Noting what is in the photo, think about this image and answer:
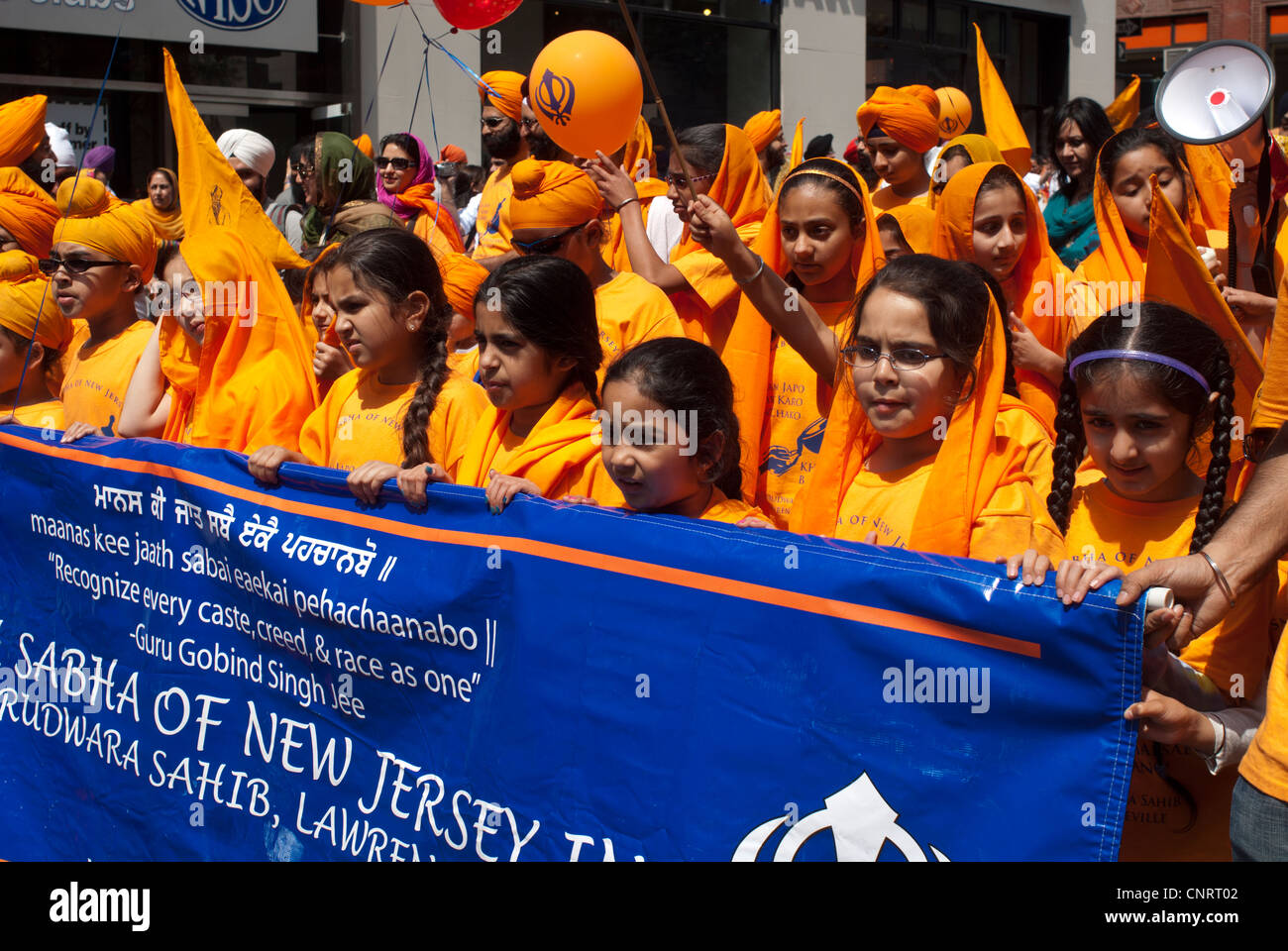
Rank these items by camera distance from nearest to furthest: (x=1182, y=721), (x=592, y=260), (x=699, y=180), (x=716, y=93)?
(x=1182, y=721), (x=592, y=260), (x=699, y=180), (x=716, y=93)

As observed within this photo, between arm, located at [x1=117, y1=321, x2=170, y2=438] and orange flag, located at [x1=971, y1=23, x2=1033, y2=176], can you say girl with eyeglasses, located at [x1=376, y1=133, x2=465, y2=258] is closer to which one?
arm, located at [x1=117, y1=321, x2=170, y2=438]

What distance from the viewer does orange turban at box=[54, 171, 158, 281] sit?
15.1ft

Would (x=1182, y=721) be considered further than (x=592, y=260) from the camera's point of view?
No

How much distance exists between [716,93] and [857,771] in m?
14.4

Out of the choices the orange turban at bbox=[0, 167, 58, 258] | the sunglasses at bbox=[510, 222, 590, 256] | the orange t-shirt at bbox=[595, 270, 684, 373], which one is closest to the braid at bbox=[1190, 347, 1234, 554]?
the orange t-shirt at bbox=[595, 270, 684, 373]

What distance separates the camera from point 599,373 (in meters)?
3.84

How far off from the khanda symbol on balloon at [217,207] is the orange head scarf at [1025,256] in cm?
255

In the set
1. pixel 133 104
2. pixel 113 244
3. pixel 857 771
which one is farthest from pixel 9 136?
pixel 133 104

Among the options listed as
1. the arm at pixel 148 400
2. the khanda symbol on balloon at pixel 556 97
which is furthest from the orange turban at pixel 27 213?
the khanda symbol on balloon at pixel 556 97

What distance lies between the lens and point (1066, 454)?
8.57 ft

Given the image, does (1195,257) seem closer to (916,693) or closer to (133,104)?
(916,693)

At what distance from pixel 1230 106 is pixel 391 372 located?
2.41 m

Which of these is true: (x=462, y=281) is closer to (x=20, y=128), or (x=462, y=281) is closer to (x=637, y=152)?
(x=637, y=152)

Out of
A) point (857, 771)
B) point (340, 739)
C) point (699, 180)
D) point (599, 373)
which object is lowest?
point (340, 739)
